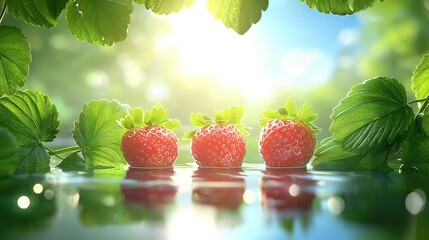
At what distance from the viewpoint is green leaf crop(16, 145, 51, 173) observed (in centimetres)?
119

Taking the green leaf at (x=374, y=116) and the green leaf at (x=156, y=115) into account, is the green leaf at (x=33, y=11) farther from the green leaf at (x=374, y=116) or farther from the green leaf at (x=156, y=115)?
the green leaf at (x=374, y=116)

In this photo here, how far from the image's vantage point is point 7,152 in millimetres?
995

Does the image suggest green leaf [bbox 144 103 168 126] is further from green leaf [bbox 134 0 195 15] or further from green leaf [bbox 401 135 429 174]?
green leaf [bbox 401 135 429 174]

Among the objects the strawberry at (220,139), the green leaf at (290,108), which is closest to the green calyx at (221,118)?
the strawberry at (220,139)

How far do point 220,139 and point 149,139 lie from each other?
157 mm

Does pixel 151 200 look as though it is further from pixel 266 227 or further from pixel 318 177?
pixel 318 177

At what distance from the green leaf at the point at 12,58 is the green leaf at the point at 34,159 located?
144 mm

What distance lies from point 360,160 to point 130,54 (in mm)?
9948

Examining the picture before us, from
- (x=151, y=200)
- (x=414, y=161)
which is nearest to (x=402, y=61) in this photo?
(x=414, y=161)

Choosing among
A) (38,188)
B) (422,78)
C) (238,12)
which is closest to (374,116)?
(422,78)

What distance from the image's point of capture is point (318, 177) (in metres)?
1.06

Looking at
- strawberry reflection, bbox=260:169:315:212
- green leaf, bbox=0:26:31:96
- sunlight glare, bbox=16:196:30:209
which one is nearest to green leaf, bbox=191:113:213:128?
strawberry reflection, bbox=260:169:315:212

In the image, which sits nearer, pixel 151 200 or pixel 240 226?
pixel 240 226

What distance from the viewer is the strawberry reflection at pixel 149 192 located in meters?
0.71
